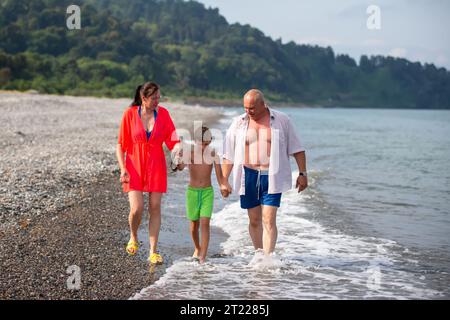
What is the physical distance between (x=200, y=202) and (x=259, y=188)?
0.74 meters

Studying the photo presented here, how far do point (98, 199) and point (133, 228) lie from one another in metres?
3.50

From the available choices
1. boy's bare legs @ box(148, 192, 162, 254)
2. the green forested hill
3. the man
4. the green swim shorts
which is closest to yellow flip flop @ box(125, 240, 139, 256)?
boy's bare legs @ box(148, 192, 162, 254)

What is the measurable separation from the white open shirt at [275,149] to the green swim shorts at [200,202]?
0.39 meters

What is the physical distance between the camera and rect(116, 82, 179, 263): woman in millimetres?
6559

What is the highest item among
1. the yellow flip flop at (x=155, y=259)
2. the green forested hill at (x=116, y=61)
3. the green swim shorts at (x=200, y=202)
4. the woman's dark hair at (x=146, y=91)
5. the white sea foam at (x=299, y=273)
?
the green forested hill at (x=116, y=61)

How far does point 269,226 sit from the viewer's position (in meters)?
6.46

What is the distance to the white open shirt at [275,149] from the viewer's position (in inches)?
251

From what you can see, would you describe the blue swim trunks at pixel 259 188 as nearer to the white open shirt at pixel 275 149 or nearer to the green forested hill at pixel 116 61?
the white open shirt at pixel 275 149

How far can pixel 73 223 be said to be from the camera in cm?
833

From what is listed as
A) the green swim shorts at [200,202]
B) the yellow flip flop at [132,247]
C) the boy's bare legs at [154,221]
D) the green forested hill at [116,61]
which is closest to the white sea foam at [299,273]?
the boy's bare legs at [154,221]

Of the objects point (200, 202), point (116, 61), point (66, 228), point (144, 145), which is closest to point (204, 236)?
point (200, 202)

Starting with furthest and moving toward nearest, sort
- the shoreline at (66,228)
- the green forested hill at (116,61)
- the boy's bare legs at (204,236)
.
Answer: the green forested hill at (116,61) → the boy's bare legs at (204,236) → the shoreline at (66,228)

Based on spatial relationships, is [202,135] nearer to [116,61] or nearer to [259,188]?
[259,188]
